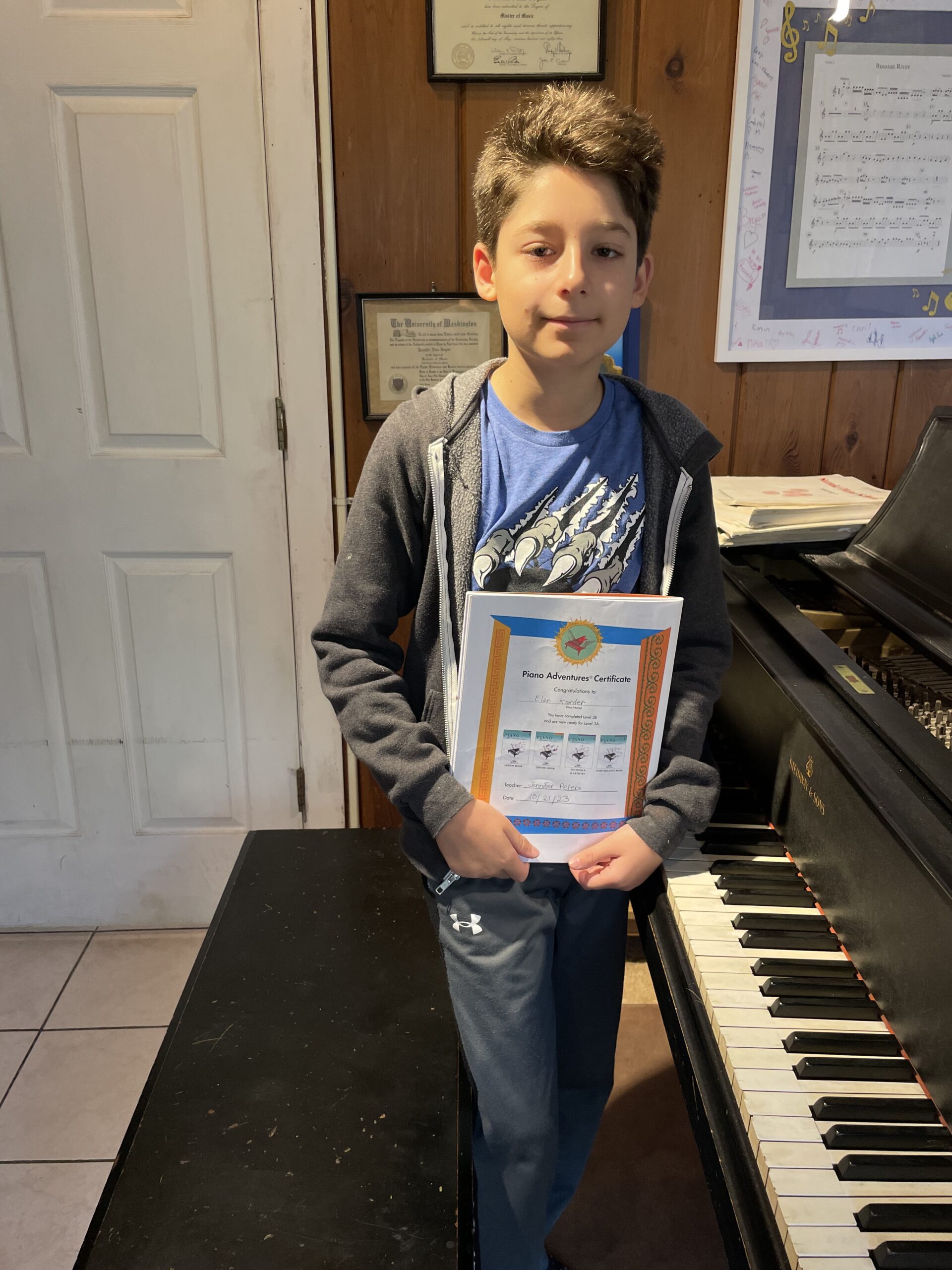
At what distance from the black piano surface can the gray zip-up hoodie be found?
0.26 metres

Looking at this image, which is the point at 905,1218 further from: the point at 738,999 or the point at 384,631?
the point at 384,631

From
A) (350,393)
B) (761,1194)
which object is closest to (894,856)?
(761,1194)

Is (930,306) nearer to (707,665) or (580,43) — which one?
(580,43)

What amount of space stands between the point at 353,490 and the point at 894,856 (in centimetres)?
139

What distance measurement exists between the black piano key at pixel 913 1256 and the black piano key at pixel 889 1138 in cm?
7

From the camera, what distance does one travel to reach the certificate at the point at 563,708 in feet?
3.12

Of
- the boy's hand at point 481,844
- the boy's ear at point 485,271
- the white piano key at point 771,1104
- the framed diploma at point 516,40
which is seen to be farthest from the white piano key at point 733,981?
the framed diploma at point 516,40

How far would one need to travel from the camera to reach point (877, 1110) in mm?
720

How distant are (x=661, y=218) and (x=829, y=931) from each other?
4.49 ft

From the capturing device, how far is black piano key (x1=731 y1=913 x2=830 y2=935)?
0.92 metres

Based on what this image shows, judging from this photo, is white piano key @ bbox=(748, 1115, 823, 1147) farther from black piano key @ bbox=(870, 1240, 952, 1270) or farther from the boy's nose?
the boy's nose

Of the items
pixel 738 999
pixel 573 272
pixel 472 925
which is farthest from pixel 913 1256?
pixel 573 272

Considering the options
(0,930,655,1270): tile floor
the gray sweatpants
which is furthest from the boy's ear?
(0,930,655,1270): tile floor

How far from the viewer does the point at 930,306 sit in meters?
1.81
